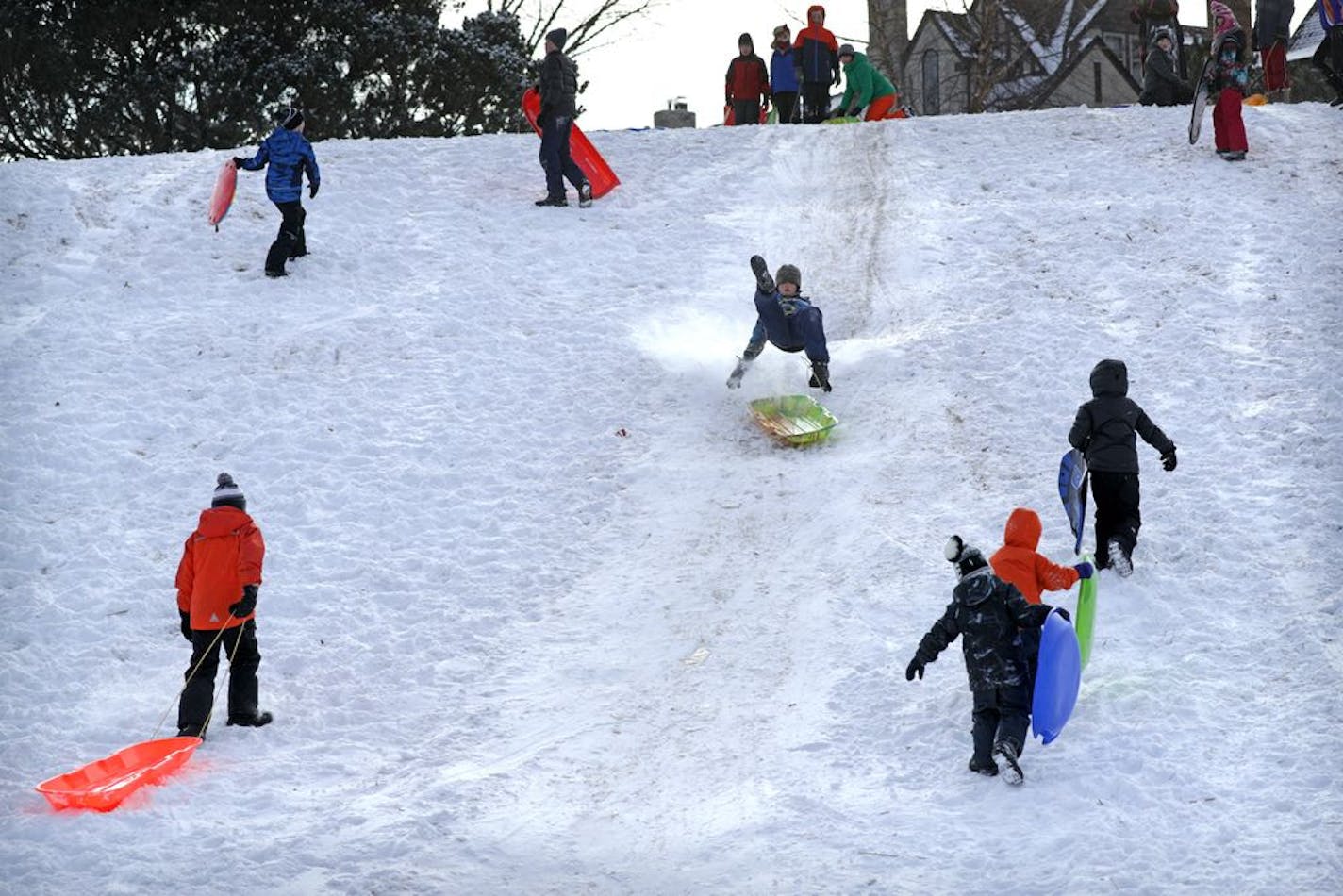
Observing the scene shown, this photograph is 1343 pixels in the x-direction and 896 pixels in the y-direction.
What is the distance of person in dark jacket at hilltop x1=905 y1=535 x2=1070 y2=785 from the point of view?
7.91 m

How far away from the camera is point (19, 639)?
33.1 feet

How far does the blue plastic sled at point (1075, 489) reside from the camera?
9750 mm

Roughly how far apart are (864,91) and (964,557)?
14339mm

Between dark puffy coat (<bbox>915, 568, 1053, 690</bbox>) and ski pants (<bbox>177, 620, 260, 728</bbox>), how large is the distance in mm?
3780

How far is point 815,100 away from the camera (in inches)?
838

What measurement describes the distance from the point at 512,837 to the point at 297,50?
24119mm

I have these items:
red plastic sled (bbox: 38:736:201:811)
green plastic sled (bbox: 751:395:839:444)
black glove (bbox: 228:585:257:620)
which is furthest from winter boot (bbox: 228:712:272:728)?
green plastic sled (bbox: 751:395:839:444)

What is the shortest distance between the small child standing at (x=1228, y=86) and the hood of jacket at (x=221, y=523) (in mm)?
11696

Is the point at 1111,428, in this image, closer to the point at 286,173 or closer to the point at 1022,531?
the point at 1022,531

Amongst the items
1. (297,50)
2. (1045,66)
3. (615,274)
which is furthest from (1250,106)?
(1045,66)

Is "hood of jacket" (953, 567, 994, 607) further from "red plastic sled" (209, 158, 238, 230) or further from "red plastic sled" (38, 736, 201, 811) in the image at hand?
"red plastic sled" (209, 158, 238, 230)

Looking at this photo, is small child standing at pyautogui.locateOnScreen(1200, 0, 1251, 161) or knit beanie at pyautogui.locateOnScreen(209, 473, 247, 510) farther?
small child standing at pyautogui.locateOnScreen(1200, 0, 1251, 161)

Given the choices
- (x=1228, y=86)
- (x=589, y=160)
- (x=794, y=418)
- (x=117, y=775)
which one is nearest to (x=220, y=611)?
(x=117, y=775)

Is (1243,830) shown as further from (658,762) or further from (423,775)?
(423,775)
